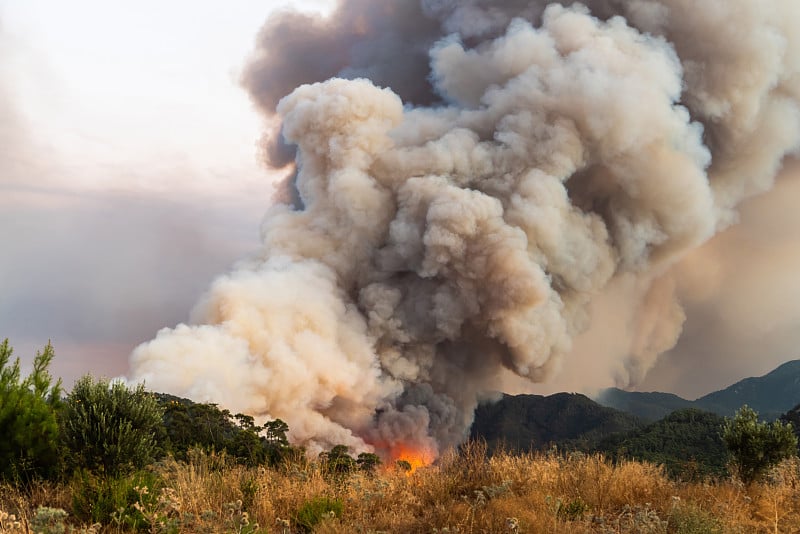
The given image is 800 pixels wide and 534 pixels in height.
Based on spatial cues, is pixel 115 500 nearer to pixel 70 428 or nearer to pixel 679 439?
pixel 70 428

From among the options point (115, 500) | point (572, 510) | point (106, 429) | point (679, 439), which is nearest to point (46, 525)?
point (115, 500)

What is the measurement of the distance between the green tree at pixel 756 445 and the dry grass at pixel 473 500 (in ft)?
3.33

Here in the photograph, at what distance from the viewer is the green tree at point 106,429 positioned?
9156 mm

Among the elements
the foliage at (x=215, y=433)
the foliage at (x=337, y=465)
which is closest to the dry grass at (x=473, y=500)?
the foliage at (x=337, y=465)

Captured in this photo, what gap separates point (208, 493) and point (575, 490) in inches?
223

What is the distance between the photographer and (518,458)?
1070 cm

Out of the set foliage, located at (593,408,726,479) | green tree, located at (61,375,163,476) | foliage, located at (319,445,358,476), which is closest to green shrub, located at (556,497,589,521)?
foliage, located at (319,445,358,476)

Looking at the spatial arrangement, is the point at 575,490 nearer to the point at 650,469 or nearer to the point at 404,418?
the point at 650,469

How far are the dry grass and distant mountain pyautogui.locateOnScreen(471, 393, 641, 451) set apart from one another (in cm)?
13382

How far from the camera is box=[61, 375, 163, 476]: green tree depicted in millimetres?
9156

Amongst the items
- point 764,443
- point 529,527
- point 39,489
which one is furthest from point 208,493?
point 764,443

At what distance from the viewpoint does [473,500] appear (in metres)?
8.31

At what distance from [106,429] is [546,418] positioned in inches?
6339

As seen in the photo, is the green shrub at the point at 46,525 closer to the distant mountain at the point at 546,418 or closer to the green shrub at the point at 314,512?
the green shrub at the point at 314,512
